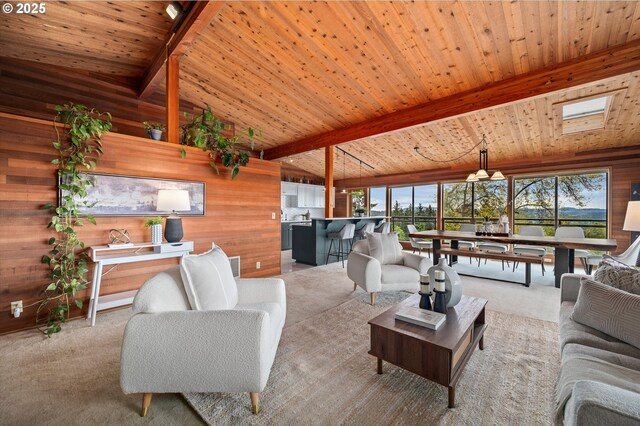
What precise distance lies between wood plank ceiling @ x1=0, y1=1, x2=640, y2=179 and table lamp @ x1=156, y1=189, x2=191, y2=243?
2.24 meters

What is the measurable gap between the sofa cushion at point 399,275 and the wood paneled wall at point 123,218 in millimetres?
2227

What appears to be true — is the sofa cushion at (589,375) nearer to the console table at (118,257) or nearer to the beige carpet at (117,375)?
the beige carpet at (117,375)

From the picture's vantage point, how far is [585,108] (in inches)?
162

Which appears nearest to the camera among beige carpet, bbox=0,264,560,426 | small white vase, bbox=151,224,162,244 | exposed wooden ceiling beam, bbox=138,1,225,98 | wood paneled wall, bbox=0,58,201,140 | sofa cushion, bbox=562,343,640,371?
sofa cushion, bbox=562,343,640,371

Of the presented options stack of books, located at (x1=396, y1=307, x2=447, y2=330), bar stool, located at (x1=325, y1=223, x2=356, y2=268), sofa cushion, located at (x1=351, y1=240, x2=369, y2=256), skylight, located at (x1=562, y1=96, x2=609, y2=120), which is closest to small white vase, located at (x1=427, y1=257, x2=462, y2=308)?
stack of books, located at (x1=396, y1=307, x2=447, y2=330)

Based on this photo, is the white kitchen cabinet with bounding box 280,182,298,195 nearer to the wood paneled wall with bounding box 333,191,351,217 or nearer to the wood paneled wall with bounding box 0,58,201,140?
the wood paneled wall with bounding box 333,191,351,217

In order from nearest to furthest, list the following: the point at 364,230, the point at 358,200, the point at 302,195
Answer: the point at 364,230, the point at 302,195, the point at 358,200

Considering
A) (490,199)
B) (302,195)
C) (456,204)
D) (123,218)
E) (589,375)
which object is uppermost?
(302,195)

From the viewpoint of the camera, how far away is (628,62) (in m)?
2.72

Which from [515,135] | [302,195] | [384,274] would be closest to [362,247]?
[384,274]

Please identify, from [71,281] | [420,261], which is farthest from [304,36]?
[71,281]

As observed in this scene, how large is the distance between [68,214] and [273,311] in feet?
8.23

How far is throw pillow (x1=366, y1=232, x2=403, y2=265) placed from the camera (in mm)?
3586

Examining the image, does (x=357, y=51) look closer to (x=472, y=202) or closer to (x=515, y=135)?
(x=515, y=135)
